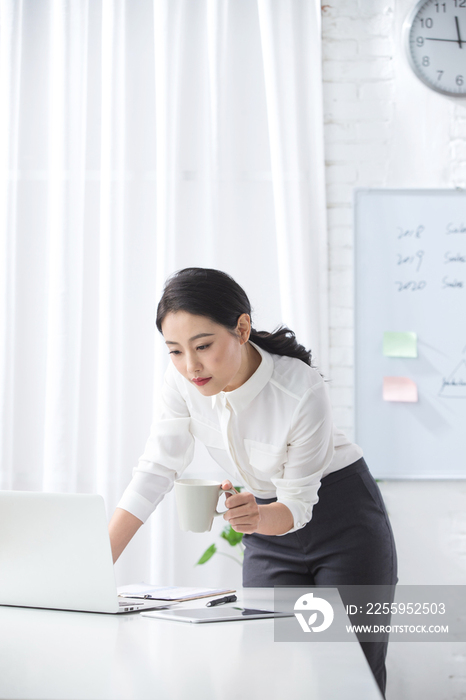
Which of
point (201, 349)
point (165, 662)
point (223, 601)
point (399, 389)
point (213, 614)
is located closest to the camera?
point (165, 662)

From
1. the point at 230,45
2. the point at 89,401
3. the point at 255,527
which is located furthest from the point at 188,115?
the point at 255,527

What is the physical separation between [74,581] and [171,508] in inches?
47.0

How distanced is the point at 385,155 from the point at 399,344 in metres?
0.72

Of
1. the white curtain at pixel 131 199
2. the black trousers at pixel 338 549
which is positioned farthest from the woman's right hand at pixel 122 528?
the white curtain at pixel 131 199

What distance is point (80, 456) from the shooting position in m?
2.18

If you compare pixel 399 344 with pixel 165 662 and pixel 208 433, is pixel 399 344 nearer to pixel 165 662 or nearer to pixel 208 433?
pixel 208 433

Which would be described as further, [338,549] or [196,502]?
[338,549]

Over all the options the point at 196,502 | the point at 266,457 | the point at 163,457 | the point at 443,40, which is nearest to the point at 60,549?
the point at 196,502

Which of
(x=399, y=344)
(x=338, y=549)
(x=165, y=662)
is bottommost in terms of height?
(x=338, y=549)

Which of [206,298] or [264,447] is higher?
[206,298]

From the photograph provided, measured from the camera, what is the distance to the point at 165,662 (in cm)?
72

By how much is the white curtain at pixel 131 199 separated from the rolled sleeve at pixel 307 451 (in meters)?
0.90

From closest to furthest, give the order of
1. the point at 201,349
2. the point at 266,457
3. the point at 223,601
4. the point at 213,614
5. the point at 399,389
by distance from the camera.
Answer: the point at 213,614, the point at 223,601, the point at 201,349, the point at 266,457, the point at 399,389

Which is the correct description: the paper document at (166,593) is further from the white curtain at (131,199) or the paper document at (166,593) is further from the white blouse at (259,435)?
the white curtain at (131,199)
